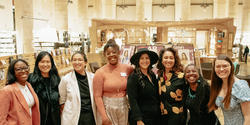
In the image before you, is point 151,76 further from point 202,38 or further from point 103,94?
point 202,38

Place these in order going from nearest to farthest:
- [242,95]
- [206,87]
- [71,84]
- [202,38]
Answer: [242,95], [206,87], [71,84], [202,38]

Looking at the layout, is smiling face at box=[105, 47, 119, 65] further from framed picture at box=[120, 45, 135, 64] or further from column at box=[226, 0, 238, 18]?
column at box=[226, 0, 238, 18]

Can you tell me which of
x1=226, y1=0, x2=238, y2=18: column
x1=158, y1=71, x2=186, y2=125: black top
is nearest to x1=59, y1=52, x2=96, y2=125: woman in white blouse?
x1=158, y1=71, x2=186, y2=125: black top

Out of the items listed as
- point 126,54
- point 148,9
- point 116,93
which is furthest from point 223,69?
point 148,9

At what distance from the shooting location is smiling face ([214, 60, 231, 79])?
2119 mm

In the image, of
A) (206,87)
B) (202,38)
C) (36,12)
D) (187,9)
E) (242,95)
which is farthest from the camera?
(202,38)

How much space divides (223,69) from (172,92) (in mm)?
653

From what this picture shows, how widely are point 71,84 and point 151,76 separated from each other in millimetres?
1017

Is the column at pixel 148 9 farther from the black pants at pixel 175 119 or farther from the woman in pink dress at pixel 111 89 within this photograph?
the black pants at pixel 175 119

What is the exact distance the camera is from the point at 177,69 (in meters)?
2.68

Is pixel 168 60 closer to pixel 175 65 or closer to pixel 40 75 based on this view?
pixel 175 65

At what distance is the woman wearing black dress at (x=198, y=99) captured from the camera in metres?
2.37

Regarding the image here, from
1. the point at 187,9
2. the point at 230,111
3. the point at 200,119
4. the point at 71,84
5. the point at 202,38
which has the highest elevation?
the point at 187,9

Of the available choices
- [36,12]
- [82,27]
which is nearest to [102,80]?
[36,12]
